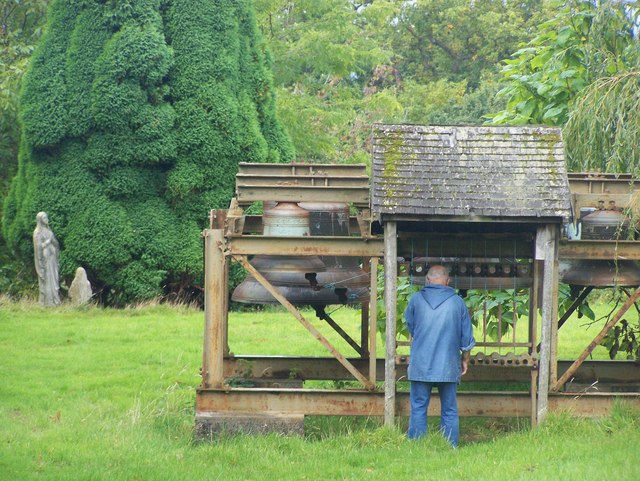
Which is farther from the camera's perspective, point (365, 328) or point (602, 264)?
point (365, 328)

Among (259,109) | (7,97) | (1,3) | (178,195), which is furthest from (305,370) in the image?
(1,3)

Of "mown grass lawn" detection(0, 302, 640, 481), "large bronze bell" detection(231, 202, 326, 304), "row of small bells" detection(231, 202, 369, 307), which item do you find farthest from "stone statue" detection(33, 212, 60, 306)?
"large bronze bell" detection(231, 202, 326, 304)

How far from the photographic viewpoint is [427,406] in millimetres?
10312

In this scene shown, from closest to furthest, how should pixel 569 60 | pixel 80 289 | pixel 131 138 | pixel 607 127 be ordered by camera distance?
1. pixel 607 127
2. pixel 569 60
3. pixel 80 289
4. pixel 131 138

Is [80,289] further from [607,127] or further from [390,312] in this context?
[607,127]

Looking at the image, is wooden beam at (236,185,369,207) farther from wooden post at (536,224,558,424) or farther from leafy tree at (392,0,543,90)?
leafy tree at (392,0,543,90)

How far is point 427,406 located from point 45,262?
12.0 m

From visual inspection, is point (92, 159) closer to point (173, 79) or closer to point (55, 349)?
point (173, 79)

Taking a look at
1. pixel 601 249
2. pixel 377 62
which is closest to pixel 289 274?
pixel 601 249

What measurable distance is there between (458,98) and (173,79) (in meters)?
21.4

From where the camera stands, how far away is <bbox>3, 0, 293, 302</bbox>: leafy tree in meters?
21.1

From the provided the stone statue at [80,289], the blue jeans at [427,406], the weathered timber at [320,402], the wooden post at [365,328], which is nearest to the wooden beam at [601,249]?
the weathered timber at [320,402]

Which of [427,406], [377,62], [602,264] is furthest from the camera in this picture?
[377,62]

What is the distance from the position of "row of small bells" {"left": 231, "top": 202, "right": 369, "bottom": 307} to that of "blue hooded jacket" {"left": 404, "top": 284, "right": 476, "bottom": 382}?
4.44ft
